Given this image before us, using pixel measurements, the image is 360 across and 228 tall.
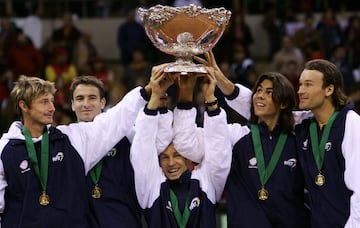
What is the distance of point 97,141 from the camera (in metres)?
7.23

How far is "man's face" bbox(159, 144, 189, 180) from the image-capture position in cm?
720

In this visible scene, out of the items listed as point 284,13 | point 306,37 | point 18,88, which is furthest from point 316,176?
point 284,13

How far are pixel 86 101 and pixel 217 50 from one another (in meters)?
9.09

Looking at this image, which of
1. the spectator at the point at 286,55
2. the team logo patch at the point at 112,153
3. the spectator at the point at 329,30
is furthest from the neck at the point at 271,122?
the spectator at the point at 329,30

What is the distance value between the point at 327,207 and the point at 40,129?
2.04 meters

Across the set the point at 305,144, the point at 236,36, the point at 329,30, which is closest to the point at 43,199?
the point at 305,144

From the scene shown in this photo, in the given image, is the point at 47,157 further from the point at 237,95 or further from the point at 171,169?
the point at 237,95

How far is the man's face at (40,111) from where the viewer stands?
709 cm

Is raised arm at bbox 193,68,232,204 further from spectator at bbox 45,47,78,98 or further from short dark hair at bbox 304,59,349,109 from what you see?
spectator at bbox 45,47,78,98

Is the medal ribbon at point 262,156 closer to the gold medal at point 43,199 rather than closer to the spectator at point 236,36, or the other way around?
the gold medal at point 43,199

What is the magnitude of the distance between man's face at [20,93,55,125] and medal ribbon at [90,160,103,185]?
1.53 feet

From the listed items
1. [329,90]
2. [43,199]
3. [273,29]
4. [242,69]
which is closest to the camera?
[43,199]

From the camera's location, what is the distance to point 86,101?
24.4 feet

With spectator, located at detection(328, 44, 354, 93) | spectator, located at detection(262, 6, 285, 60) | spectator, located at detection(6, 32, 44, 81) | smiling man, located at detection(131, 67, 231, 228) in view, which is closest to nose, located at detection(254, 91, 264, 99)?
smiling man, located at detection(131, 67, 231, 228)
